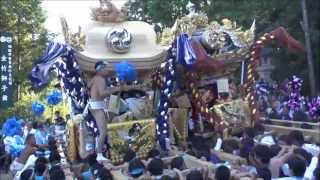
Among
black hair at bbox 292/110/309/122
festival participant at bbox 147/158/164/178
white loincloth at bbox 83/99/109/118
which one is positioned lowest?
black hair at bbox 292/110/309/122

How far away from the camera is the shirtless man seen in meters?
8.21

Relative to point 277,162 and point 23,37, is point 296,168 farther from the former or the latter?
point 23,37

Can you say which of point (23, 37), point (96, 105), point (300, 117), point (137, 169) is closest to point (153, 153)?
point (96, 105)

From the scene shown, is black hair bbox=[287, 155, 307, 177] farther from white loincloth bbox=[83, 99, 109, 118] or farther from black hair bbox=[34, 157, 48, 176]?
white loincloth bbox=[83, 99, 109, 118]

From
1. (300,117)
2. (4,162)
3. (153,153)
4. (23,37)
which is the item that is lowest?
(4,162)

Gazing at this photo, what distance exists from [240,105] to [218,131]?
70cm

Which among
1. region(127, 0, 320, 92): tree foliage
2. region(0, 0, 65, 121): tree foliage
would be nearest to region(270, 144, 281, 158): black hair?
region(0, 0, 65, 121): tree foliage

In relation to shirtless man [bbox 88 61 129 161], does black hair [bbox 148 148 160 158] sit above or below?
below

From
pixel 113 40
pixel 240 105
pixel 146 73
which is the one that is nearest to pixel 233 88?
pixel 240 105

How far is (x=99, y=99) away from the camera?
827cm

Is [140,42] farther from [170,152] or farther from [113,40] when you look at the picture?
[170,152]

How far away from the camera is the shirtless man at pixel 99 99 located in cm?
821

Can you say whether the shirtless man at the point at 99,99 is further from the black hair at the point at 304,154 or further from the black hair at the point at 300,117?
the black hair at the point at 300,117

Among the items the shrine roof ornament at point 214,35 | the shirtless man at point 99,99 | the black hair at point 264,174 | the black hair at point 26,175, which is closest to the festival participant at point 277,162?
the black hair at point 264,174
